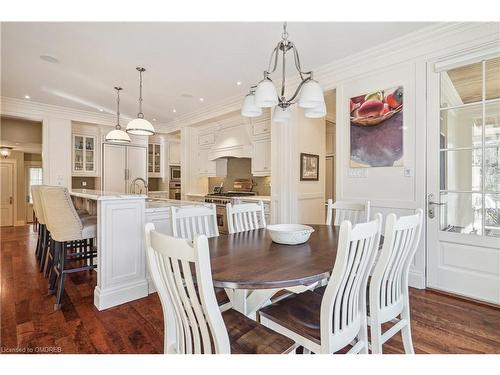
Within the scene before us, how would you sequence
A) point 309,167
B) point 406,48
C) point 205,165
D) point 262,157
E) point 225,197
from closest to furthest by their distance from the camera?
point 406,48 < point 309,167 < point 262,157 < point 225,197 < point 205,165

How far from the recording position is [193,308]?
101 centimetres

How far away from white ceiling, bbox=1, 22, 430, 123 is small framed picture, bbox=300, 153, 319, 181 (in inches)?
49.9

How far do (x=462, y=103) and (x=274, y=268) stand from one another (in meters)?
2.54

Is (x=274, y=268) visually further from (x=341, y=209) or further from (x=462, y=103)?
(x=462, y=103)

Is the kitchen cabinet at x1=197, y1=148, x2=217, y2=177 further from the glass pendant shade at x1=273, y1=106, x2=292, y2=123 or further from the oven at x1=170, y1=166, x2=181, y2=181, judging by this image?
the glass pendant shade at x1=273, y1=106, x2=292, y2=123

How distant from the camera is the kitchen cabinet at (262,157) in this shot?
4566 mm

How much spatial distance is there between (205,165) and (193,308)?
5.09 metres

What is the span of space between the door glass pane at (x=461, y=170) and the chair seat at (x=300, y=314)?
1.96m

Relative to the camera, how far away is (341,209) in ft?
8.67

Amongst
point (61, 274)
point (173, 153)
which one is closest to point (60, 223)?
point (61, 274)

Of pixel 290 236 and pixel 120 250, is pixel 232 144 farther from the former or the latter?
pixel 290 236

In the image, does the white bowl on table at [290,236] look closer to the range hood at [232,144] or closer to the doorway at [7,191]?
the range hood at [232,144]

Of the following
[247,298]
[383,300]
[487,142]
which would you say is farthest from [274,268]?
[487,142]

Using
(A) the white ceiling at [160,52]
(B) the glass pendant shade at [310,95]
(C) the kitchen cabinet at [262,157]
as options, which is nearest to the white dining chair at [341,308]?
(B) the glass pendant shade at [310,95]
